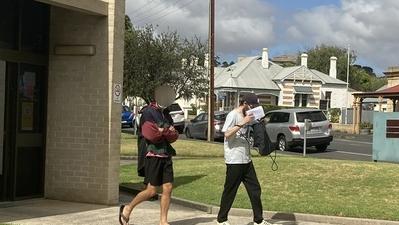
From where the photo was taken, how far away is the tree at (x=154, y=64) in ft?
102

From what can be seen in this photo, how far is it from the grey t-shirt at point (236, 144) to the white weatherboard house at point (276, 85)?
49.0 m

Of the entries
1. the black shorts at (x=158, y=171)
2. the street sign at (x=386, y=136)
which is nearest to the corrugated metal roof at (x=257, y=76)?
the street sign at (x=386, y=136)

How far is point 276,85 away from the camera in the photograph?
199 feet

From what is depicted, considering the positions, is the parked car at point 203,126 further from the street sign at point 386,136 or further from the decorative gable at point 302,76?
the decorative gable at point 302,76

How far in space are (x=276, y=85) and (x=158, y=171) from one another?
53.3m

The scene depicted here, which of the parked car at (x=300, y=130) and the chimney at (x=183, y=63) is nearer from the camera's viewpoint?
the parked car at (x=300, y=130)

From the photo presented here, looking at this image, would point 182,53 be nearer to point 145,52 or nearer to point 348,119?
point 145,52

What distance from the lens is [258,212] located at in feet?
27.7

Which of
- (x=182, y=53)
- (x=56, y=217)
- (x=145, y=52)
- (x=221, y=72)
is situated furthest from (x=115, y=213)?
(x=221, y=72)

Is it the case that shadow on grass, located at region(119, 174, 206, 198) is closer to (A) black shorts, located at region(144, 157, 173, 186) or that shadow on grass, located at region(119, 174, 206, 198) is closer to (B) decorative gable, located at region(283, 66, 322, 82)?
(A) black shorts, located at region(144, 157, 173, 186)

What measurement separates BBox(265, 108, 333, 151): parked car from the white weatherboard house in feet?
104

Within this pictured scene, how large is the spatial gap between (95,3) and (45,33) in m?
1.32

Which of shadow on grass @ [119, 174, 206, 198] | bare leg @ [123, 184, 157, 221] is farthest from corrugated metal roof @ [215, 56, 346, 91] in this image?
bare leg @ [123, 184, 157, 221]

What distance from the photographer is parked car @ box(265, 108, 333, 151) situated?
2494cm
